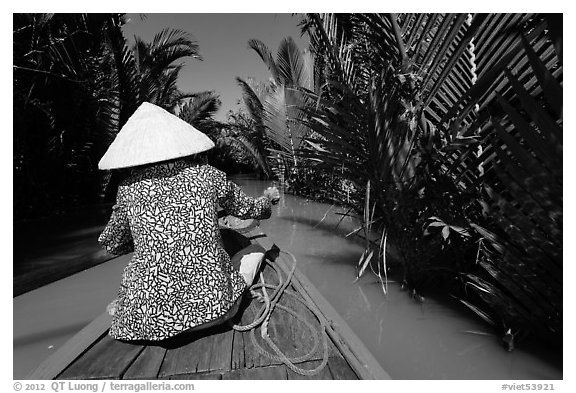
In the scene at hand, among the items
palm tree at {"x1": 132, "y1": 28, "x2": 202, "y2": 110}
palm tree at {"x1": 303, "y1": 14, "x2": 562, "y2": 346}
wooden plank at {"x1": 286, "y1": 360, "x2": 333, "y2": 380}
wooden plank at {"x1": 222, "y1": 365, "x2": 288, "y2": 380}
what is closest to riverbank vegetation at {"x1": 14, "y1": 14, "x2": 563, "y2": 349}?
palm tree at {"x1": 303, "y1": 14, "x2": 562, "y2": 346}

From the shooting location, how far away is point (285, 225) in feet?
19.5

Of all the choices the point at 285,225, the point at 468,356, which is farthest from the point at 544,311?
the point at 285,225

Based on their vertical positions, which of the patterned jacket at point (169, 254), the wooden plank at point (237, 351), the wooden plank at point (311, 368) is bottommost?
the wooden plank at point (237, 351)

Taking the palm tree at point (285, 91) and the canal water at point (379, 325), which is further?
the palm tree at point (285, 91)

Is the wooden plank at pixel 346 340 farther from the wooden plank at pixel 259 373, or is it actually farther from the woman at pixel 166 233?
the woman at pixel 166 233

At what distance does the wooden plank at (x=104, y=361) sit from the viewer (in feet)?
4.50

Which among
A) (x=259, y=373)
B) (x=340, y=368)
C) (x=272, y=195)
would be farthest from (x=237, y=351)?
(x=272, y=195)

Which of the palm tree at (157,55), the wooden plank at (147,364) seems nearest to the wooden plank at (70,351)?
the wooden plank at (147,364)

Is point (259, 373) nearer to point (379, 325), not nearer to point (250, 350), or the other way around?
point (250, 350)

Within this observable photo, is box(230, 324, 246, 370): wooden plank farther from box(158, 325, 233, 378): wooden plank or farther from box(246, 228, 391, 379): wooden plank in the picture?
box(246, 228, 391, 379): wooden plank

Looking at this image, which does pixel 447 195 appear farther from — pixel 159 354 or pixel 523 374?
pixel 159 354

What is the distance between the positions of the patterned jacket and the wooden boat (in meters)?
0.10

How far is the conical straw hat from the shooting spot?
145cm
